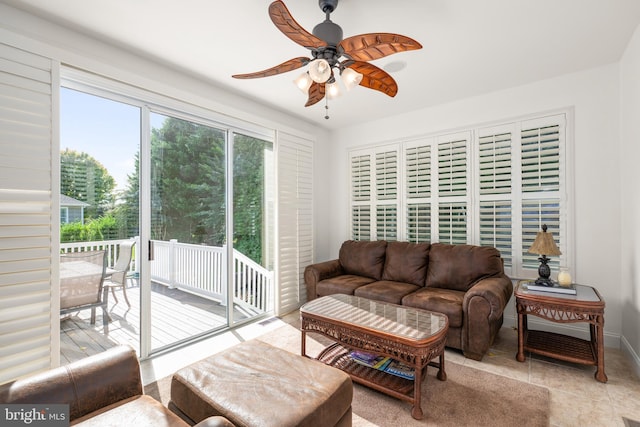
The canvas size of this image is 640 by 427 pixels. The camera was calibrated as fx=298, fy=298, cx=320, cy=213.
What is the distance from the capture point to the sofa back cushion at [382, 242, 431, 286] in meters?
3.39

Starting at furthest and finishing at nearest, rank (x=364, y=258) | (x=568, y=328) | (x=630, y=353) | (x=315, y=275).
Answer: (x=364, y=258) < (x=315, y=275) < (x=568, y=328) < (x=630, y=353)

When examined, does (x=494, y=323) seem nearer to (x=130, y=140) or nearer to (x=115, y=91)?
(x=130, y=140)

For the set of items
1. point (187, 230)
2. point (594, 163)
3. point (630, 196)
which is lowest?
point (187, 230)

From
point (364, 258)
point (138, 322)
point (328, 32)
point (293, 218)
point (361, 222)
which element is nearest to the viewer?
point (328, 32)

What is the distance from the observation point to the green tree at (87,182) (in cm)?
218

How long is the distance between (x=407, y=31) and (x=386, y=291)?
2.31m

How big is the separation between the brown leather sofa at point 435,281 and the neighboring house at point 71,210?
7.55ft

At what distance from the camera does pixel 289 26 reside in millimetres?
1530

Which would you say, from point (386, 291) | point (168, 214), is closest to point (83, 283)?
point (168, 214)

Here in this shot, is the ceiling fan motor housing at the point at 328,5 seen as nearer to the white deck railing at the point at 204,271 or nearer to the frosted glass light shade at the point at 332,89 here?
the frosted glass light shade at the point at 332,89

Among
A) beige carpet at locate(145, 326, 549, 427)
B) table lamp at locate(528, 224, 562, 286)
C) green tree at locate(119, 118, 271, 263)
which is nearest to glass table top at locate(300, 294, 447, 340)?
beige carpet at locate(145, 326, 549, 427)

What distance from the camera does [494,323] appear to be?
8.37ft

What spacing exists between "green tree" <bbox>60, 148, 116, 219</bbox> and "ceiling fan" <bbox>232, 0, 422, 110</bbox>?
1.52 metres

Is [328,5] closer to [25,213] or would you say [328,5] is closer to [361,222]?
[25,213]
